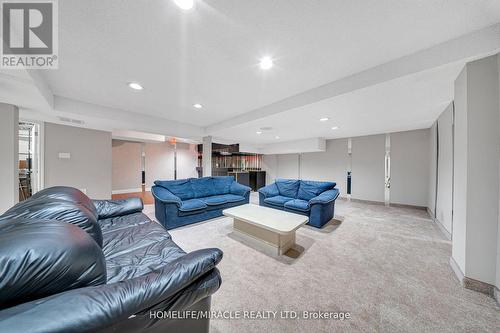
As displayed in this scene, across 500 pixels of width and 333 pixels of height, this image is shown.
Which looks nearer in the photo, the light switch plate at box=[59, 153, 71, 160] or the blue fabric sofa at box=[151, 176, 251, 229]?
the blue fabric sofa at box=[151, 176, 251, 229]

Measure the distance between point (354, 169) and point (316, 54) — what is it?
16.2 ft

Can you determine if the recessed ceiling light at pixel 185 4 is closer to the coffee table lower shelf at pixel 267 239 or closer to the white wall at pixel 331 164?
the coffee table lower shelf at pixel 267 239

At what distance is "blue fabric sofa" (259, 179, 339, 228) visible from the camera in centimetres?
314

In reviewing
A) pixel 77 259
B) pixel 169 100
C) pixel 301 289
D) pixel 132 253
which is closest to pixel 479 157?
pixel 301 289

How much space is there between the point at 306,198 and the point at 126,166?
7367mm

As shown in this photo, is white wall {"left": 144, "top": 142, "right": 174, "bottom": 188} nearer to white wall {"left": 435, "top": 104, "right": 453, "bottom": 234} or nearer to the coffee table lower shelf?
the coffee table lower shelf

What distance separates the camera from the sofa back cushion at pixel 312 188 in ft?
12.3

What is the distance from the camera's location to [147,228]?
197 cm

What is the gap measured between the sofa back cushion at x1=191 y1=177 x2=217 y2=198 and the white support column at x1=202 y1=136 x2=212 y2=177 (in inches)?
43.6

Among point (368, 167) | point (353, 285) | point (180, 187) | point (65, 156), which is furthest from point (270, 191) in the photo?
point (65, 156)

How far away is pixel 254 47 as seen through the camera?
5.56ft

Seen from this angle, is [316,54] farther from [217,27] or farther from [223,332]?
[223,332]

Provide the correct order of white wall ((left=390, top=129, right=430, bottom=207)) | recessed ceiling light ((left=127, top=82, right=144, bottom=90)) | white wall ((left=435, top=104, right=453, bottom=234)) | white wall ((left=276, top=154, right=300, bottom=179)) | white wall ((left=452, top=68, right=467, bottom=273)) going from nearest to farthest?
white wall ((left=452, top=68, right=467, bottom=273)) → recessed ceiling light ((left=127, top=82, right=144, bottom=90)) → white wall ((left=435, top=104, right=453, bottom=234)) → white wall ((left=390, top=129, right=430, bottom=207)) → white wall ((left=276, top=154, right=300, bottom=179))

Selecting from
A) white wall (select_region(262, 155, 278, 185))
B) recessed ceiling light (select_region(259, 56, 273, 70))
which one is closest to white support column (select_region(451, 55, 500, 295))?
recessed ceiling light (select_region(259, 56, 273, 70))
